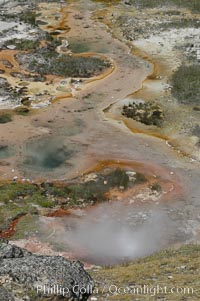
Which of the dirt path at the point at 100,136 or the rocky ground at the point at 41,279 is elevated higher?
the rocky ground at the point at 41,279

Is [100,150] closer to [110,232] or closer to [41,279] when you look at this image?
[110,232]

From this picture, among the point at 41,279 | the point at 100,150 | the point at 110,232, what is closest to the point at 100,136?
the point at 100,150

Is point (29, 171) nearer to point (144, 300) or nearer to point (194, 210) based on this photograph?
point (194, 210)

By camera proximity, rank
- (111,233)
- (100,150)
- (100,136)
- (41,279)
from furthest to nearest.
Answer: (100,136) < (100,150) < (111,233) < (41,279)

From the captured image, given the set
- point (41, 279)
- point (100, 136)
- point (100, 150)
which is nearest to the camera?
point (41, 279)

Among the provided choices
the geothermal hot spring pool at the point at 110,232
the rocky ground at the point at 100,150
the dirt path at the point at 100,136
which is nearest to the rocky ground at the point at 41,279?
the rocky ground at the point at 100,150

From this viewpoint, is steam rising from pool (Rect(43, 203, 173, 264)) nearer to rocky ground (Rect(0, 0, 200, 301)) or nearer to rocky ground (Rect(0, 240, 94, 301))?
rocky ground (Rect(0, 0, 200, 301))

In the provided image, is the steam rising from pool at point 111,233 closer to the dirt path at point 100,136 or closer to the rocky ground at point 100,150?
the rocky ground at point 100,150

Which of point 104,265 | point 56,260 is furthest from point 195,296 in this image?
point 104,265

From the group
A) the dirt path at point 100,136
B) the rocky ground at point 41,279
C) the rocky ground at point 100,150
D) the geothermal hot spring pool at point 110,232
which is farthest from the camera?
the dirt path at point 100,136
